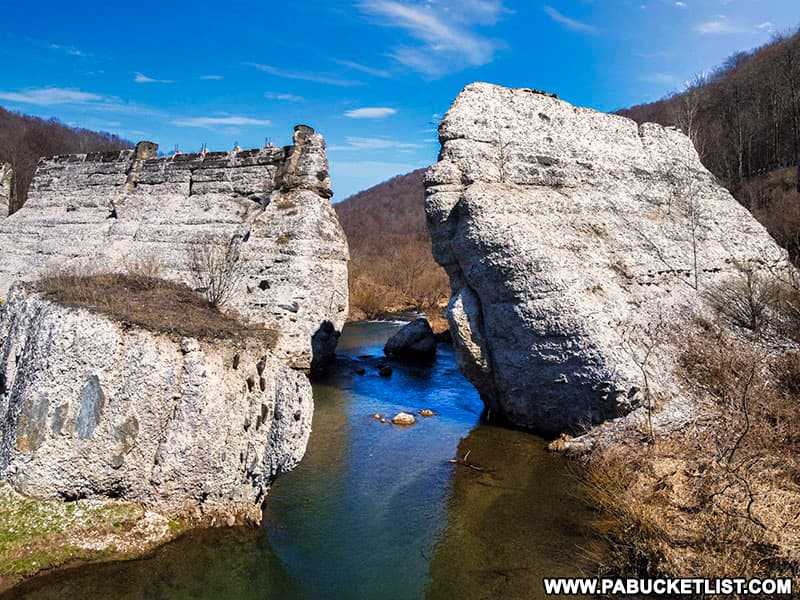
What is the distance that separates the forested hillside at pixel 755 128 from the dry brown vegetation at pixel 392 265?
18613 mm

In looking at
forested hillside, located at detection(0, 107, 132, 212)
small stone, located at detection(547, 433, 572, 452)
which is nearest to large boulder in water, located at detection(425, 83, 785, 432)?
small stone, located at detection(547, 433, 572, 452)

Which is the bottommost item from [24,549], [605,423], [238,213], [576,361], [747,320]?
[24,549]

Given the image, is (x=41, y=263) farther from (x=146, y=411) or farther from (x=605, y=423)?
(x=605, y=423)

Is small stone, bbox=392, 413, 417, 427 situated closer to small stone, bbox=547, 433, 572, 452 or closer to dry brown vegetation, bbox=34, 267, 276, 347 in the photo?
small stone, bbox=547, 433, 572, 452

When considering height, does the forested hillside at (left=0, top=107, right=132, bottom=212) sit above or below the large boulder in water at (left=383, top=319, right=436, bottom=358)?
above

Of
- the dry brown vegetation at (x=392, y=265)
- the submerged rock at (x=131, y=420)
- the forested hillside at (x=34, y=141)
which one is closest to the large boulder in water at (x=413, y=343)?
the dry brown vegetation at (x=392, y=265)

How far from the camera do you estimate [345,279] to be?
63.9 ft

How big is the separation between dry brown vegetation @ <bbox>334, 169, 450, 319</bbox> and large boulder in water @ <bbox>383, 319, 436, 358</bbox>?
6687 mm

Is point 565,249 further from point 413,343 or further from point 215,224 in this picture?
point 215,224

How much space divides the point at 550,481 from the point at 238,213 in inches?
557

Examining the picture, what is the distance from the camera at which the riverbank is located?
6477 mm

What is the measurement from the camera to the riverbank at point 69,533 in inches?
255

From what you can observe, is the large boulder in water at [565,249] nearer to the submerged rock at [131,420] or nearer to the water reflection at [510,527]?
the water reflection at [510,527]

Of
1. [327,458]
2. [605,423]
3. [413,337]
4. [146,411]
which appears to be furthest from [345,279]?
[146,411]
